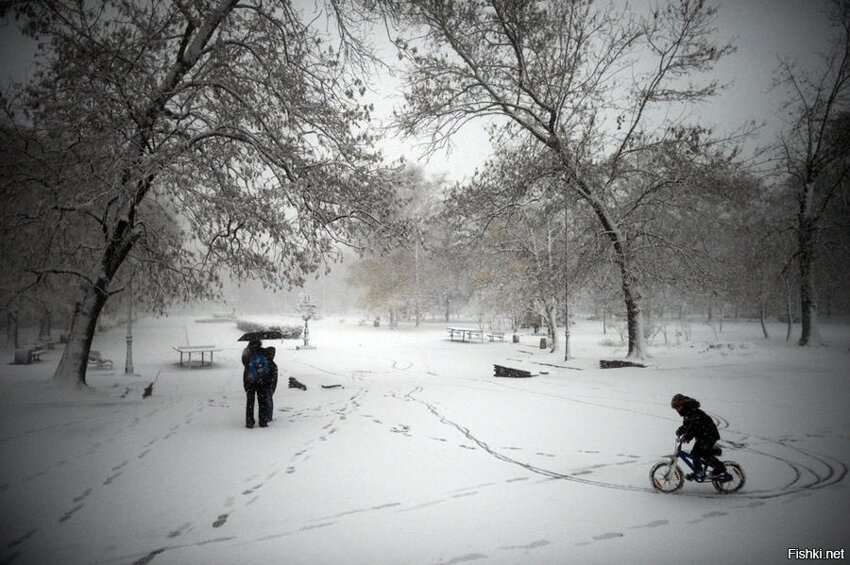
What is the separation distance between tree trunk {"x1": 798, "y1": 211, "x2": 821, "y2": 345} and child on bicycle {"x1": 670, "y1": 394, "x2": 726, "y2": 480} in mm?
19628

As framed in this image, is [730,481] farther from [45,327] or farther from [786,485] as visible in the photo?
[45,327]

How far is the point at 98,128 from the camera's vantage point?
336 inches

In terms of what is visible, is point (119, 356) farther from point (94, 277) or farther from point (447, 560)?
point (447, 560)

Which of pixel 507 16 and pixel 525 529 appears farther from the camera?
pixel 507 16

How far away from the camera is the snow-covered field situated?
12.3ft

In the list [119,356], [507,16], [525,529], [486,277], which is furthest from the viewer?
[486,277]

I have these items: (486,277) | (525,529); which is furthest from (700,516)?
(486,277)

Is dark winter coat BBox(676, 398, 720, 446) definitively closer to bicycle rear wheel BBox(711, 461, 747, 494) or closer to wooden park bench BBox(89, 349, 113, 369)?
bicycle rear wheel BBox(711, 461, 747, 494)

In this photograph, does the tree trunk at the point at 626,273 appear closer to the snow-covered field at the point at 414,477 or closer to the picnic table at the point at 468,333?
the snow-covered field at the point at 414,477

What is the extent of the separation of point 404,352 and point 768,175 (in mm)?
19993

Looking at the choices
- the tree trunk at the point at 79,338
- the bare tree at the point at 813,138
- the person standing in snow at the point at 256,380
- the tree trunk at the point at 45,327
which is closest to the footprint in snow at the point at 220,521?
the person standing in snow at the point at 256,380

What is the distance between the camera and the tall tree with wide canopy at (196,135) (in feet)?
27.3

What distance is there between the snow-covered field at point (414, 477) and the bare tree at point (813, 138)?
10.9m

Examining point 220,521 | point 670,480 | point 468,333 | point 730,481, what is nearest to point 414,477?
point 220,521
